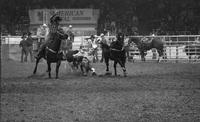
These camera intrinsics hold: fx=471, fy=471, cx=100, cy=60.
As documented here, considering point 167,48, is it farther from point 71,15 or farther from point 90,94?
point 90,94

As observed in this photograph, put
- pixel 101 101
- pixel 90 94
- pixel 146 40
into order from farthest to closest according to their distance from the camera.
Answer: pixel 146 40 < pixel 90 94 < pixel 101 101

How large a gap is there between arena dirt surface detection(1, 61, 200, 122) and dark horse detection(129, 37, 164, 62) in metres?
12.1

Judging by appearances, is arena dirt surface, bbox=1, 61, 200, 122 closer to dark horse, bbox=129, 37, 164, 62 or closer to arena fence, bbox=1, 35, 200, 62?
dark horse, bbox=129, 37, 164, 62

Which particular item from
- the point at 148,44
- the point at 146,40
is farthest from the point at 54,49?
Answer: the point at 148,44

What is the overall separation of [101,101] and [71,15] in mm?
28533

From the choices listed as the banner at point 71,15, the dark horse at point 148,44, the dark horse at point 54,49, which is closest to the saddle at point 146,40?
the dark horse at point 148,44

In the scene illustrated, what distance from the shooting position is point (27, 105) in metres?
9.16

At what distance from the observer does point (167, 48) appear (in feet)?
89.2

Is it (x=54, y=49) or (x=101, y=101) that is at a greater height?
(x=54, y=49)

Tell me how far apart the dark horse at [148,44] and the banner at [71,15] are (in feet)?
35.3

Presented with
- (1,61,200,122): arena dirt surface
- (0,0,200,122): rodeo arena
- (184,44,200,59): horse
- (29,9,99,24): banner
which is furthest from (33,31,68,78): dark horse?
(29,9,99,24): banner

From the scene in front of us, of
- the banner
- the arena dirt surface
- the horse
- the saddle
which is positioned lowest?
the arena dirt surface

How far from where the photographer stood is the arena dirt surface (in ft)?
24.9

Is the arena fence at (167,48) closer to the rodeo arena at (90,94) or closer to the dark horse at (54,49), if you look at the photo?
the rodeo arena at (90,94)
